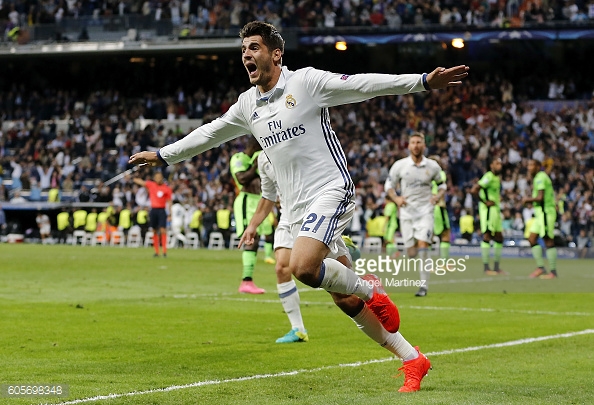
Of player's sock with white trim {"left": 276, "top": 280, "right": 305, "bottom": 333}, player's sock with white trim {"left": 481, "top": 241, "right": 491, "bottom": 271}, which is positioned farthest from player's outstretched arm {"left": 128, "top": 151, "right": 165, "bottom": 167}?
player's sock with white trim {"left": 481, "top": 241, "right": 491, "bottom": 271}

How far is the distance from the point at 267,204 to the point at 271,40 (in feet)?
9.25

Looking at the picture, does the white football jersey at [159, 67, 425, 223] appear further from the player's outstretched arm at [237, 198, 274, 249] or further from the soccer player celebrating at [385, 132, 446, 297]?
the soccer player celebrating at [385, 132, 446, 297]

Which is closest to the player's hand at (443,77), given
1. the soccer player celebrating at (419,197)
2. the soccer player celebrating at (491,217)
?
the soccer player celebrating at (419,197)

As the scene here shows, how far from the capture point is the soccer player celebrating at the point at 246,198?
47.1 ft

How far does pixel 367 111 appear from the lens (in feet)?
131

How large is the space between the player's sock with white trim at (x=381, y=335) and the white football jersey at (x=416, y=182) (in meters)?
8.21

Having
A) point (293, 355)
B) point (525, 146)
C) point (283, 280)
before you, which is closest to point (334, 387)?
point (293, 355)

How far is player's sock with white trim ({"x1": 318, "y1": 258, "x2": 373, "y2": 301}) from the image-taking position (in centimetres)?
660

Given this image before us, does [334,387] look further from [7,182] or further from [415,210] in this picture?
[7,182]

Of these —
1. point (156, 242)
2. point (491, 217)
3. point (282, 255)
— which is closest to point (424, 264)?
point (491, 217)

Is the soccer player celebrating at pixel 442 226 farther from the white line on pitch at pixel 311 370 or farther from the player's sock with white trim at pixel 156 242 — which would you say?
the white line on pitch at pixel 311 370

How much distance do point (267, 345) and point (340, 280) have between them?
9.13ft

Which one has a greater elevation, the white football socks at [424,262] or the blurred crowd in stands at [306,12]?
the blurred crowd in stands at [306,12]

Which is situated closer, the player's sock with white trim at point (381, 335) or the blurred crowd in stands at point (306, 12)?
the player's sock with white trim at point (381, 335)
